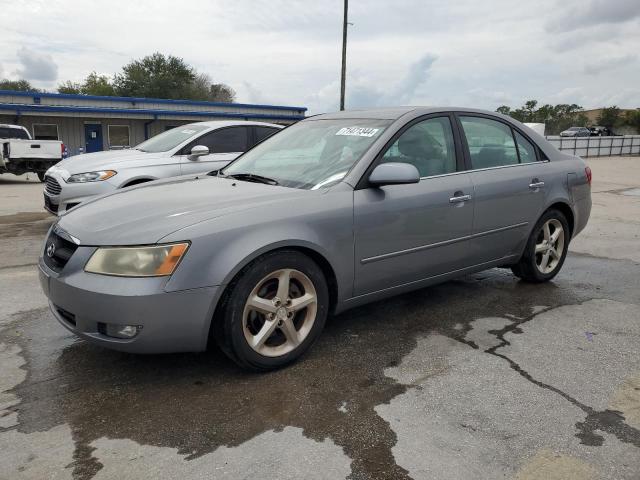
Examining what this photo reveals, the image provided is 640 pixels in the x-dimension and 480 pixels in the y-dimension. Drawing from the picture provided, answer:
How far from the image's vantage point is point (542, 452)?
2398mm

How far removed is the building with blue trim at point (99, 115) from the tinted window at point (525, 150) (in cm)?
2443

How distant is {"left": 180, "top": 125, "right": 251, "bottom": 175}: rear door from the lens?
7.21 m

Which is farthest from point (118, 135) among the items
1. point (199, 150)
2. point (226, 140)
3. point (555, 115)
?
point (555, 115)

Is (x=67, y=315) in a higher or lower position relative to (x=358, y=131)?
lower

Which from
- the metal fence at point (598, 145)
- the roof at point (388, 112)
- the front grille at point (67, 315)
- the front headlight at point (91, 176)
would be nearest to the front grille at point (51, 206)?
the front headlight at point (91, 176)

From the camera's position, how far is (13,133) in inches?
651

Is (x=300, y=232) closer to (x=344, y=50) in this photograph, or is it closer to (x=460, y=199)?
(x=460, y=199)

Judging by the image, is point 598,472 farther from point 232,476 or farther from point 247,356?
point 247,356

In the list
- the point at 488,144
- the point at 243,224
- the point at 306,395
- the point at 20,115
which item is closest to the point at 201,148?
the point at 488,144

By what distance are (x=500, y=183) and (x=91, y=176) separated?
4954 mm

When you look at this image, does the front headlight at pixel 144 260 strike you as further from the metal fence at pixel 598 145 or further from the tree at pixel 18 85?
the tree at pixel 18 85

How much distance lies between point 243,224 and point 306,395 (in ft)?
3.21

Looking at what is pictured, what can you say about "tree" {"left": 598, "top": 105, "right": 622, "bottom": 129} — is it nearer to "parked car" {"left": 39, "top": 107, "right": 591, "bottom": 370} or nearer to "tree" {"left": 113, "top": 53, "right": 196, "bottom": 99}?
"tree" {"left": 113, "top": 53, "right": 196, "bottom": 99}

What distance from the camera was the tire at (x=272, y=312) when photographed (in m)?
2.91
